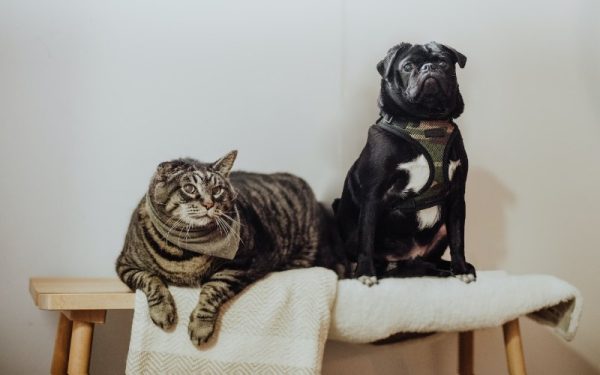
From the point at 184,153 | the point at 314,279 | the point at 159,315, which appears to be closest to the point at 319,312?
the point at 314,279

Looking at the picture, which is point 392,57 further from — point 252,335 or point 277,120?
point 252,335

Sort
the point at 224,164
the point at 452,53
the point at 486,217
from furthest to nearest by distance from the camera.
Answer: the point at 486,217
the point at 452,53
the point at 224,164

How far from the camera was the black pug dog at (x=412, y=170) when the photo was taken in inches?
44.4

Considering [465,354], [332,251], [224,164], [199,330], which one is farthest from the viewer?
[465,354]

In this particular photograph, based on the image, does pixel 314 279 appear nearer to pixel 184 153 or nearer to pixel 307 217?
pixel 307 217

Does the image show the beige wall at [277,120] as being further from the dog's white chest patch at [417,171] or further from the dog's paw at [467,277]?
the dog's white chest patch at [417,171]

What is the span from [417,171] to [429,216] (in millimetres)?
101

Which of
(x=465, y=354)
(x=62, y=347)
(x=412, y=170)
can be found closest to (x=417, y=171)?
(x=412, y=170)

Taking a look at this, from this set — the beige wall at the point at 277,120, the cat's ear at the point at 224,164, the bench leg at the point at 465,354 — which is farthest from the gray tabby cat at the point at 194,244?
the bench leg at the point at 465,354

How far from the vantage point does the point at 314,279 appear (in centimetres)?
104

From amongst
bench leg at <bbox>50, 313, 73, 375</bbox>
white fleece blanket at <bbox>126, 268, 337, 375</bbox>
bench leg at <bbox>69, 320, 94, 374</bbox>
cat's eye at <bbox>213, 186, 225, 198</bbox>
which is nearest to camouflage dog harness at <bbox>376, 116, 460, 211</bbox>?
white fleece blanket at <bbox>126, 268, 337, 375</bbox>

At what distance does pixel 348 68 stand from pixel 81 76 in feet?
2.29

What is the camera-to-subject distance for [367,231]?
1.14m

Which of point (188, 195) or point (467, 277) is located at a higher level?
point (188, 195)
